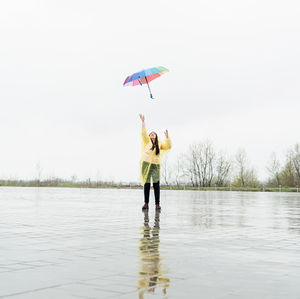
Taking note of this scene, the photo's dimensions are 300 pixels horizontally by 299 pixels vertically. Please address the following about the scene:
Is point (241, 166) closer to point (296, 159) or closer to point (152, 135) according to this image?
point (296, 159)

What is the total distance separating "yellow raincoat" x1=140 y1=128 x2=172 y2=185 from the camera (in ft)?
43.6

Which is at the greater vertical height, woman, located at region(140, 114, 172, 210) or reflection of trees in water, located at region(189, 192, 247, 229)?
woman, located at region(140, 114, 172, 210)

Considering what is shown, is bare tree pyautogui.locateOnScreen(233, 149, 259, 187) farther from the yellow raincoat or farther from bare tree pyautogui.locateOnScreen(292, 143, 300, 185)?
the yellow raincoat

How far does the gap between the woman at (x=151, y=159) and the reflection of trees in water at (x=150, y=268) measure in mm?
5949

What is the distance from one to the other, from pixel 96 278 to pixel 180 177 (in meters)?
79.4

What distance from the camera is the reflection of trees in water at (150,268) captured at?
373 cm

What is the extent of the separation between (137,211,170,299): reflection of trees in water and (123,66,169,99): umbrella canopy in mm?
8146

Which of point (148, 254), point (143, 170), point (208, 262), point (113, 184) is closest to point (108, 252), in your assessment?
point (148, 254)

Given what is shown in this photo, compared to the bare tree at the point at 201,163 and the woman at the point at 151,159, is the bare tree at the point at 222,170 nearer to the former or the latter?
the bare tree at the point at 201,163

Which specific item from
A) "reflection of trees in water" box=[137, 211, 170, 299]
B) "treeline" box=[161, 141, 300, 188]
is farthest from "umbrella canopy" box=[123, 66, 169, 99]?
"treeline" box=[161, 141, 300, 188]

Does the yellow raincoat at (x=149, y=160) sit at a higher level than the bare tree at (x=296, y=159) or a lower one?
lower

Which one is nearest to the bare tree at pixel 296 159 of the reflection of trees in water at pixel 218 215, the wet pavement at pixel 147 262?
the reflection of trees in water at pixel 218 215

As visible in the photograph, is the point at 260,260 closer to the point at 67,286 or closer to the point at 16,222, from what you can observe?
the point at 67,286

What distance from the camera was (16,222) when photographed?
29.9ft
